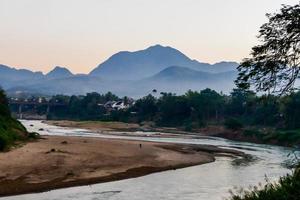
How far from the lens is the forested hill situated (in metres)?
52.4

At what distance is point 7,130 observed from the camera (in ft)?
201

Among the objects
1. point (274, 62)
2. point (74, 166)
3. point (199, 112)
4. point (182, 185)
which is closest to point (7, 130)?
point (74, 166)

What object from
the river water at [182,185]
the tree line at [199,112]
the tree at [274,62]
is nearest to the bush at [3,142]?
the river water at [182,185]

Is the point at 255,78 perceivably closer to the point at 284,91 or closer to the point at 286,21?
the point at 284,91

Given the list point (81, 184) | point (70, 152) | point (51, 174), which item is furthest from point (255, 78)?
point (70, 152)

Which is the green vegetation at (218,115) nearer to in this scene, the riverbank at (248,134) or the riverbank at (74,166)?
the riverbank at (248,134)

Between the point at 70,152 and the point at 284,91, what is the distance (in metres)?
39.7

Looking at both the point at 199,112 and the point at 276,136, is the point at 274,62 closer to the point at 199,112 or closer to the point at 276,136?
the point at 276,136

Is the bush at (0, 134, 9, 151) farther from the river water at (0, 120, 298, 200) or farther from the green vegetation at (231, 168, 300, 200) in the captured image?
the green vegetation at (231, 168, 300, 200)

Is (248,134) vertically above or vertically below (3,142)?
above

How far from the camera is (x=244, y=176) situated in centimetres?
4359

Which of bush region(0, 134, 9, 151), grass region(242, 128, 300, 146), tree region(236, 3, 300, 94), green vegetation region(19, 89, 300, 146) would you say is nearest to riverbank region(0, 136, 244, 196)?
bush region(0, 134, 9, 151)

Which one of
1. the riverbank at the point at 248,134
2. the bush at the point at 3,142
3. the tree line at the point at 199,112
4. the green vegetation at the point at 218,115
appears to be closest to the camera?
the bush at the point at 3,142

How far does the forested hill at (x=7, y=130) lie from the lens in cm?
5239
